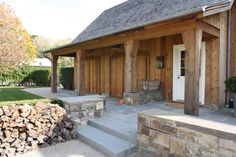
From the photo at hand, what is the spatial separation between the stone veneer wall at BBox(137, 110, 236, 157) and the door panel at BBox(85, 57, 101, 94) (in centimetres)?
786

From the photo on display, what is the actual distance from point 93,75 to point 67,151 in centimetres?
798

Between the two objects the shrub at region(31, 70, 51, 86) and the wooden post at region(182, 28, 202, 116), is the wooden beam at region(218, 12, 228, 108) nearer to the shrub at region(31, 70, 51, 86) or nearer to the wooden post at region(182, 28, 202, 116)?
the wooden post at region(182, 28, 202, 116)

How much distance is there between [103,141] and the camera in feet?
15.3

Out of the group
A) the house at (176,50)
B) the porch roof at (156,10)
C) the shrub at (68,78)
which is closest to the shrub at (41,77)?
the shrub at (68,78)

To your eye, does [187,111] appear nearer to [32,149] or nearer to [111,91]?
[32,149]

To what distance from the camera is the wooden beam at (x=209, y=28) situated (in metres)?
5.23

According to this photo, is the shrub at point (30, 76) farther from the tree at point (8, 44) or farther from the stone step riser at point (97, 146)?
the stone step riser at point (97, 146)

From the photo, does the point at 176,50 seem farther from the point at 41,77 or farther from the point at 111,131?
the point at 41,77

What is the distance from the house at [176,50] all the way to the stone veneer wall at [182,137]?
1.69 m

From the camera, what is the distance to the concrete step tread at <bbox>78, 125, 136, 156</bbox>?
425 cm

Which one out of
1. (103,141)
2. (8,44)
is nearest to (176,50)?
(103,141)

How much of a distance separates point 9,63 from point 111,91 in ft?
27.5

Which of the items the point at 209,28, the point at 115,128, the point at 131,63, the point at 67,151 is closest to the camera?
the point at 67,151

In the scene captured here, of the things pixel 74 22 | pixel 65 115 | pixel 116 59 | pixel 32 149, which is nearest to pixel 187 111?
pixel 65 115
